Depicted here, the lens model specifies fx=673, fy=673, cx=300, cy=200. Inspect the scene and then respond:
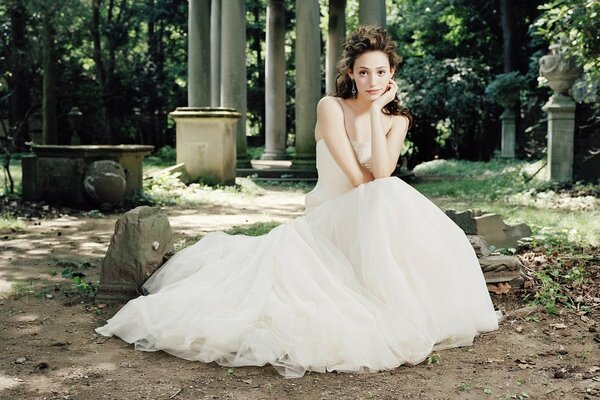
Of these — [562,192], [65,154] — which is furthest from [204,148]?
[562,192]

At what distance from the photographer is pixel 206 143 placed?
14516 millimetres

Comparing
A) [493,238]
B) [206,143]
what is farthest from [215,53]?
[493,238]

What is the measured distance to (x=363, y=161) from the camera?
4520mm

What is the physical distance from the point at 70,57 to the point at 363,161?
25712mm

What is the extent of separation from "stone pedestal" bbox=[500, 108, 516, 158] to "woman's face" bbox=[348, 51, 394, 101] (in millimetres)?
20490

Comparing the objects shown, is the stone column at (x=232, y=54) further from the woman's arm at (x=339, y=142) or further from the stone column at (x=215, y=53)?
the woman's arm at (x=339, y=142)

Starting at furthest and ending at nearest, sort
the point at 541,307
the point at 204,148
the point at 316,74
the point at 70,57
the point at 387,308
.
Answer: the point at 70,57 → the point at 316,74 → the point at 204,148 → the point at 541,307 → the point at 387,308

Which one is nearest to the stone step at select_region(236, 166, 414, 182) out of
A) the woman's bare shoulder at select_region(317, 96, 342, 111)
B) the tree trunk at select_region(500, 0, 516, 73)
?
the tree trunk at select_region(500, 0, 516, 73)

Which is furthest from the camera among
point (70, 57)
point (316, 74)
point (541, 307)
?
point (70, 57)

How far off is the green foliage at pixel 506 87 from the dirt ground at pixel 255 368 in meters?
18.0

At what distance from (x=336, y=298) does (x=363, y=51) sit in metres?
1.64

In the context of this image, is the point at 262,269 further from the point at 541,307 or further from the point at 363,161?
the point at 541,307

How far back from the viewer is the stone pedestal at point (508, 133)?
2377cm

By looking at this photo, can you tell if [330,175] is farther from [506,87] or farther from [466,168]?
[506,87]
